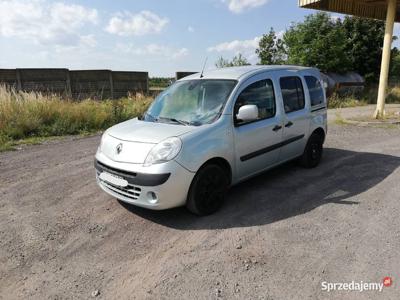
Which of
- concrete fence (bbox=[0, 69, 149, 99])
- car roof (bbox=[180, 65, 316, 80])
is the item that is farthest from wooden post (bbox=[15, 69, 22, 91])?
car roof (bbox=[180, 65, 316, 80])

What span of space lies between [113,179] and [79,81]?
11.1 meters

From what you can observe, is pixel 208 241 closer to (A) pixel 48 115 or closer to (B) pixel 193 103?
(B) pixel 193 103

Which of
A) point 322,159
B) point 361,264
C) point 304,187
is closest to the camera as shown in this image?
point 361,264

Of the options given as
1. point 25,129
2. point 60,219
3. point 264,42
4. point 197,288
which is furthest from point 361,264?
point 264,42

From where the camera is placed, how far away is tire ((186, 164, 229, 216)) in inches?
155

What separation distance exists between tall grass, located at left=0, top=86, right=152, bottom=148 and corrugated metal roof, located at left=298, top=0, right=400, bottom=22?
25.5ft

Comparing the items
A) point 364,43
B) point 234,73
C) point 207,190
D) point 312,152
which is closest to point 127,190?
point 207,190

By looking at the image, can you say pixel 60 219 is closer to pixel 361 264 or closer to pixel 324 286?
pixel 324 286

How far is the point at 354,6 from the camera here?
1266cm

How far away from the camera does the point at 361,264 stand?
3.13m

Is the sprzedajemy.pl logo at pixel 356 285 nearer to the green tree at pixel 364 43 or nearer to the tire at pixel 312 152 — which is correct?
the tire at pixel 312 152

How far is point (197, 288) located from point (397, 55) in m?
33.6

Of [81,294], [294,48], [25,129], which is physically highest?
[294,48]

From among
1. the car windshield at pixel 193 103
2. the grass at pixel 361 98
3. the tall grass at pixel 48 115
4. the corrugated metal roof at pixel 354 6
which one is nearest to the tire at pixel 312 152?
the car windshield at pixel 193 103
